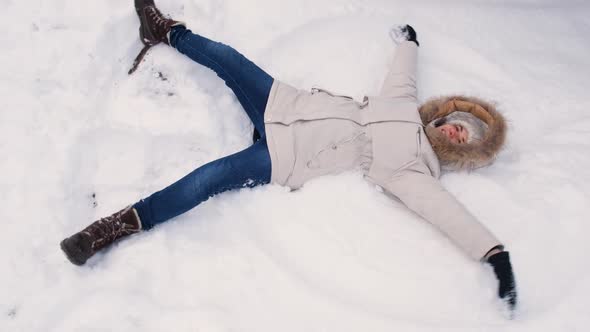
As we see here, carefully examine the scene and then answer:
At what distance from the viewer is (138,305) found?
1.87 meters

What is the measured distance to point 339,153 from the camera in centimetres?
222

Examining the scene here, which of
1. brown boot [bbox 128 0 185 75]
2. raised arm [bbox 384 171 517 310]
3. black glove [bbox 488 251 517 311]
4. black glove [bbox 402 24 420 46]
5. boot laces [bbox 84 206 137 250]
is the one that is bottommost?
black glove [bbox 488 251 517 311]

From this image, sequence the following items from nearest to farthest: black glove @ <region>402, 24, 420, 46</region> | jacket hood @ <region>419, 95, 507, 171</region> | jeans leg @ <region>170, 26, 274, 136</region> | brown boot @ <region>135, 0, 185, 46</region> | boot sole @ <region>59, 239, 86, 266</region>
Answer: boot sole @ <region>59, 239, 86, 266</region>, jacket hood @ <region>419, 95, 507, 171</region>, jeans leg @ <region>170, 26, 274, 136</region>, brown boot @ <region>135, 0, 185, 46</region>, black glove @ <region>402, 24, 420, 46</region>

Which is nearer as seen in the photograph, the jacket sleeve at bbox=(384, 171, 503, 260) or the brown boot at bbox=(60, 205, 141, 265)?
the brown boot at bbox=(60, 205, 141, 265)

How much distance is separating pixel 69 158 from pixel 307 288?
1250 millimetres

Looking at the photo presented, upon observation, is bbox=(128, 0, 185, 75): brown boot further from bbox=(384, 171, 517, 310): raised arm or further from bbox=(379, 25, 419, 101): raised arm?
bbox=(384, 171, 517, 310): raised arm

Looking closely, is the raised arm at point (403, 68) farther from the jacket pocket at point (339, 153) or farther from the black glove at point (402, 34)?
the jacket pocket at point (339, 153)

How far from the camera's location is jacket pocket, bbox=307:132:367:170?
7.25ft

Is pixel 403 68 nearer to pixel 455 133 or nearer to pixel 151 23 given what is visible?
pixel 455 133

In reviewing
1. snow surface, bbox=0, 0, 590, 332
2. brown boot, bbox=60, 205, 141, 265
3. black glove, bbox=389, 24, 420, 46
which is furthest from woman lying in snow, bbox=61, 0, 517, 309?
black glove, bbox=389, 24, 420, 46

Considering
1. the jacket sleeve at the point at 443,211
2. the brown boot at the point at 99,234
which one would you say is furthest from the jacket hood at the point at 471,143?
the brown boot at the point at 99,234

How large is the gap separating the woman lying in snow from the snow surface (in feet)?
0.36

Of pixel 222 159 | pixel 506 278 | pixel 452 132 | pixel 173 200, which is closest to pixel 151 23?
pixel 222 159

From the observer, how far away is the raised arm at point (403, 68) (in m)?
2.42
